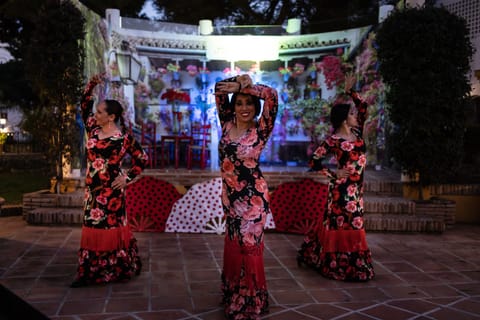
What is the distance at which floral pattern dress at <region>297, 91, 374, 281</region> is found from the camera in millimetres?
4594

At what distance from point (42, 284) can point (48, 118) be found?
3.73 meters

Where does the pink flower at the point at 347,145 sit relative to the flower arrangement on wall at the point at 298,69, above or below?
below

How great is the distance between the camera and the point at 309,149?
1184 cm

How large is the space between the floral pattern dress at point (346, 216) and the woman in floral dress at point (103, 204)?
1.93 m

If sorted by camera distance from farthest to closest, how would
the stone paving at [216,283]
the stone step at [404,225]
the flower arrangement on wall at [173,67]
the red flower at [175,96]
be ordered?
the flower arrangement on wall at [173,67]
the red flower at [175,96]
the stone step at [404,225]
the stone paving at [216,283]

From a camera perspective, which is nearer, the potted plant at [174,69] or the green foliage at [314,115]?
the green foliage at [314,115]

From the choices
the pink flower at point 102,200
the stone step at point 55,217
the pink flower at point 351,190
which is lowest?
the stone step at point 55,217

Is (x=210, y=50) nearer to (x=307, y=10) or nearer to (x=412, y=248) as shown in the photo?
(x=307, y=10)

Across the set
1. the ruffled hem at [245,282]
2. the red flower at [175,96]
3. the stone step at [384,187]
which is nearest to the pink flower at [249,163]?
the ruffled hem at [245,282]

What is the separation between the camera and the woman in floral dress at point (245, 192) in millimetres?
3529

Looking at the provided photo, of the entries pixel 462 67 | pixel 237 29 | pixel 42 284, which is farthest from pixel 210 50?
pixel 42 284

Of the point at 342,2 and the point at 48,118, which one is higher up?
the point at 342,2

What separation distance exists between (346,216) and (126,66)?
24.0 feet

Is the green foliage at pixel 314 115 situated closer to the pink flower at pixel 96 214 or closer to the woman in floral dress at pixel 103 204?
the woman in floral dress at pixel 103 204
